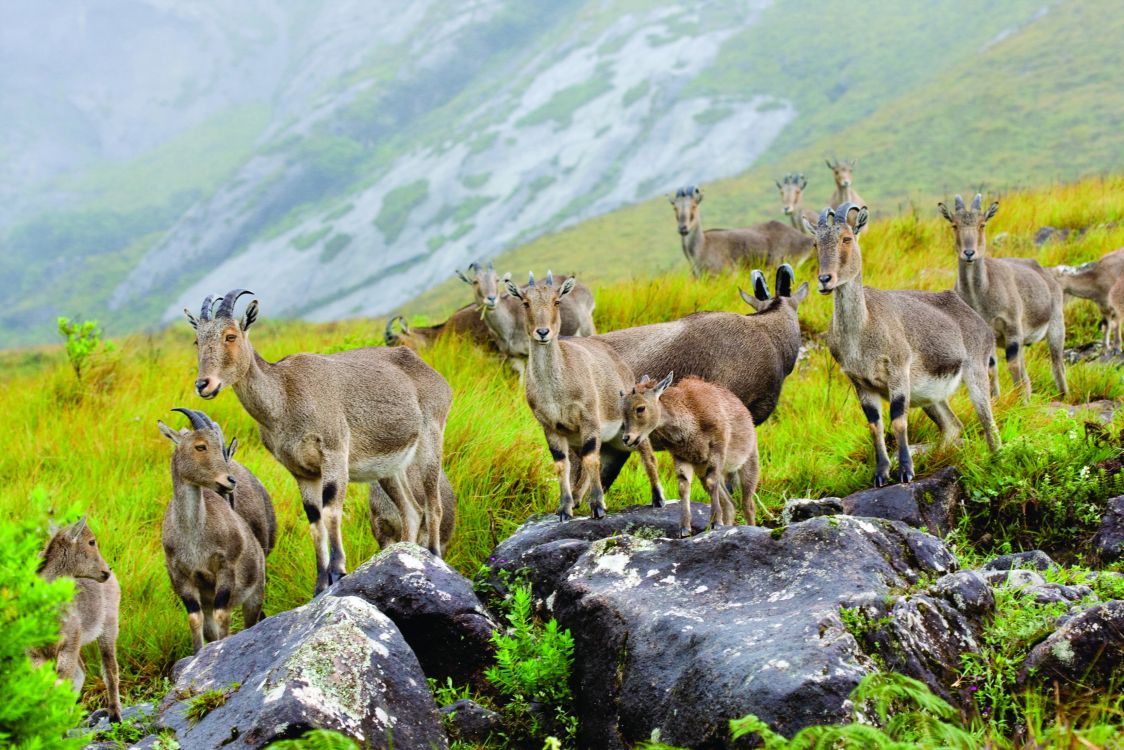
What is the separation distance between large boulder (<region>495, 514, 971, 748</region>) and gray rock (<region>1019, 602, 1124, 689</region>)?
1.20ft

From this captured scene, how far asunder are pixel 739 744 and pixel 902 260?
12.8 m

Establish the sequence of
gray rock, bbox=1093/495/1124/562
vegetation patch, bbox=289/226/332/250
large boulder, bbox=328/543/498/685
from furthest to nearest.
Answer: vegetation patch, bbox=289/226/332/250, gray rock, bbox=1093/495/1124/562, large boulder, bbox=328/543/498/685

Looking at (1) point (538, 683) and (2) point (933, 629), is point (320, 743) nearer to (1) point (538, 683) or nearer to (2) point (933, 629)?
(1) point (538, 683)

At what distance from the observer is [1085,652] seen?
512 centimetres

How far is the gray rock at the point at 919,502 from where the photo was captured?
8.38 m

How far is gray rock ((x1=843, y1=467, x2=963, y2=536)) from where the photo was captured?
8.38 m

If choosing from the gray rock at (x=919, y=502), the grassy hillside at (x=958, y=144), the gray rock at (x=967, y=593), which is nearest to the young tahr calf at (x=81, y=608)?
the gray rock at (x=967, y=593)

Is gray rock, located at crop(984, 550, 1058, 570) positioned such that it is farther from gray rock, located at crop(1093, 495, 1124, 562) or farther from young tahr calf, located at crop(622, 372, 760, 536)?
young tahr calf, located at crop(622, 372, 760, 536)

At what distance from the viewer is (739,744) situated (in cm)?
475

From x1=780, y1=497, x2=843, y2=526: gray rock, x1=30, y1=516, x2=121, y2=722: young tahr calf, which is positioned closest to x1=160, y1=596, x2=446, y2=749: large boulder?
x1=30, y1=516, x2=121, y2=722: young tahr calf

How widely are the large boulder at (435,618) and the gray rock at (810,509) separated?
2638 mm

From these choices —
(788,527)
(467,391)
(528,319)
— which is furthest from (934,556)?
(467,391)

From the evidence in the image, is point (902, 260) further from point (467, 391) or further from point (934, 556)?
point (934, 556)

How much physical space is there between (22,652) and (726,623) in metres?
3.10
